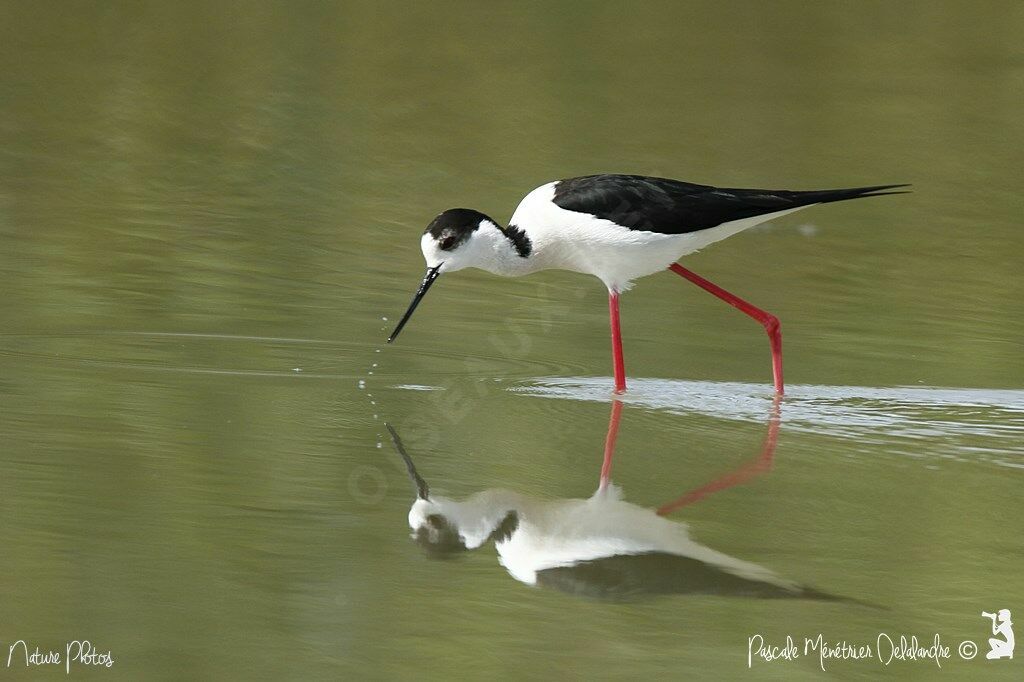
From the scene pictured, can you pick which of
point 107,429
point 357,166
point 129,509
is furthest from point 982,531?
point 357,166

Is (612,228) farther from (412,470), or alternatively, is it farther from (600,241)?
(412,470)

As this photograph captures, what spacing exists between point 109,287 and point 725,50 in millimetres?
9831

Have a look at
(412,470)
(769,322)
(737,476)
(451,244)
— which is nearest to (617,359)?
(451,244)

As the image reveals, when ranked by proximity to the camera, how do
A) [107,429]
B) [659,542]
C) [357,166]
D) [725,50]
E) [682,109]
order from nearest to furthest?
[659,542] < [107,429] < [357,166] < [682,109] < [725,50]

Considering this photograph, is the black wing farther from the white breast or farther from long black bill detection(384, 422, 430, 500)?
long black bill detection(384, 422, 430, 500)

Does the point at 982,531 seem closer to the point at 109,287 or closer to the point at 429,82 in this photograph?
the point at 109,287

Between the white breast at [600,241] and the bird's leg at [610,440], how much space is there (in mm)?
773

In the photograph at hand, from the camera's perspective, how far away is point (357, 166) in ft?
41.7

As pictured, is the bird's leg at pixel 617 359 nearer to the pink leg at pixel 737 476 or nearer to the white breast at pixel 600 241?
the white breast at pixel 600 241

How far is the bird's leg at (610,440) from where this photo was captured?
5.91 m

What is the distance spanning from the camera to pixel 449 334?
8188mm

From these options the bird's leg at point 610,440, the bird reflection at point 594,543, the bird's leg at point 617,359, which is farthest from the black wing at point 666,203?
the bird reflection at point 594,543

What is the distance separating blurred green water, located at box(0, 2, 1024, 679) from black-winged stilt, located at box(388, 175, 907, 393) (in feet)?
1.48

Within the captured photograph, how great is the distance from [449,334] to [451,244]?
87 cm
